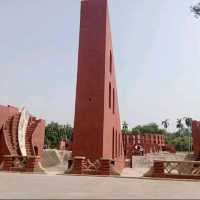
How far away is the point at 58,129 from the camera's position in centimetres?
6438

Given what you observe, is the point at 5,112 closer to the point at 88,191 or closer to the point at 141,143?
the point at 88,191

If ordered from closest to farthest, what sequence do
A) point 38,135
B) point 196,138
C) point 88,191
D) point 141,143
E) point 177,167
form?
point 88,191 → point 177,167 → point 38,135 → point 196,138 → point 141,143

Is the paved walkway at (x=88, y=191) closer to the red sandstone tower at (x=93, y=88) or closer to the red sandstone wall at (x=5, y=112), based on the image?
the red sandstone tower at (x=93, y=88)

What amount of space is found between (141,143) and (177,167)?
108 ft

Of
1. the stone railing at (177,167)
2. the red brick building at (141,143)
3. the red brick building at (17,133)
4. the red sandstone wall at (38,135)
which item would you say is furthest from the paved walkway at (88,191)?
the red brick building at (141,143)

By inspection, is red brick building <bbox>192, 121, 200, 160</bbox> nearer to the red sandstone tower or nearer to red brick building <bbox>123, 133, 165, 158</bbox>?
red brick building <bbox>123, 133, 165, 158</bbox>

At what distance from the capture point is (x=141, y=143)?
1815 inches

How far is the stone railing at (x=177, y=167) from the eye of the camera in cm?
1311

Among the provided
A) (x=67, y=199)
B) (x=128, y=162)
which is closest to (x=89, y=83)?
(x=67, y=199)

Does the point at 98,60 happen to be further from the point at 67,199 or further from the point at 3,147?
the point at 67,199

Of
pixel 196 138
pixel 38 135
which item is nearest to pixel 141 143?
pixel 196 138

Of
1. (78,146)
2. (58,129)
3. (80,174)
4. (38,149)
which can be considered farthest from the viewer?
(58,129)

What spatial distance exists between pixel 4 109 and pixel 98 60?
862 centimetres

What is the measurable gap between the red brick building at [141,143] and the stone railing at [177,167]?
2947 centimetres
